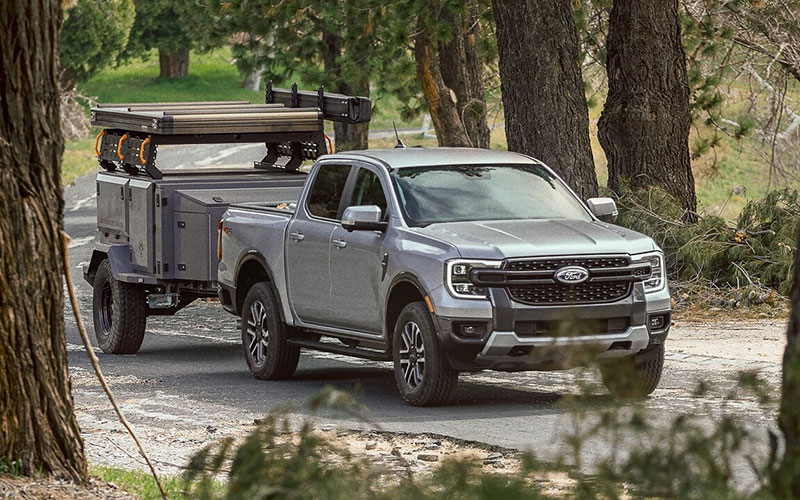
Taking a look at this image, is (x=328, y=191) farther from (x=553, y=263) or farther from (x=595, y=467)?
(x=595, y=467)

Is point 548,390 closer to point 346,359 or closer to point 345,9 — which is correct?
point 346,359

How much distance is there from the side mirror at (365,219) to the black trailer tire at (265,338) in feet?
4.91

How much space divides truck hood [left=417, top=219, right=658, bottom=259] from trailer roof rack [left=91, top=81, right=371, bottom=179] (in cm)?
427

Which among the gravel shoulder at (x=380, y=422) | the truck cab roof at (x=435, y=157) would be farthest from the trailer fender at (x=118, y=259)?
the truck cab roof at (x=435, y=157)

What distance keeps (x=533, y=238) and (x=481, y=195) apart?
1128mm

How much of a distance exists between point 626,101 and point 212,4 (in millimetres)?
6881

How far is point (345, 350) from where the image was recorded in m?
12.1

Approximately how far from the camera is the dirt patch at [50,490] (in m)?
6.80

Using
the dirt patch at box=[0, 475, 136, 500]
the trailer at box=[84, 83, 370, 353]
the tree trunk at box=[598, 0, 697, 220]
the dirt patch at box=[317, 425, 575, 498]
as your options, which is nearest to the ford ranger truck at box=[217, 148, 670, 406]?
the trailer at box=[84, 83, 370, 353]

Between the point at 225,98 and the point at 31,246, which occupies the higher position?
the point at 31,246

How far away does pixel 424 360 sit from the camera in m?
10.9

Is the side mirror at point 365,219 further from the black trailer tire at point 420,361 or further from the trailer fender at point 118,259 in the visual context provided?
the trailer fender at point 118,259

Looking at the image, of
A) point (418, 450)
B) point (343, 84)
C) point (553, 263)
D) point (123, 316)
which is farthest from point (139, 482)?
point (343, 84)

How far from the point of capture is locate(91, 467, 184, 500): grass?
7.81m
